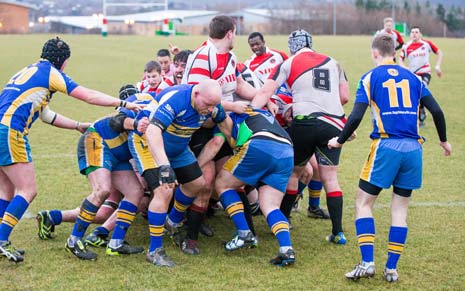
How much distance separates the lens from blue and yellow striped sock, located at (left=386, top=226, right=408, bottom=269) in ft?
19.2

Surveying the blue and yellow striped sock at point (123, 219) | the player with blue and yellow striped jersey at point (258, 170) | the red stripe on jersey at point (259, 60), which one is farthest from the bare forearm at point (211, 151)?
the red stripe on jersey at point (259, 60)

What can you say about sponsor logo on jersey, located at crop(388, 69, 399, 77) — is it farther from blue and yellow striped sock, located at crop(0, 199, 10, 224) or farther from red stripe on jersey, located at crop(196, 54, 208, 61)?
blue and yellow striped sock, located at crop(0, 199, 10, 224)

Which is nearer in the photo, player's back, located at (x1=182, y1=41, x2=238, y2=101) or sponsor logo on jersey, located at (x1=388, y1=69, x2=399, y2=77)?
sponsor logo on jersey, located at (x1=388, y1=69, x2=399, y2=77)

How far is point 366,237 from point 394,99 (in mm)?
1184

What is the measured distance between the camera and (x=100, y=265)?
629 centimetres

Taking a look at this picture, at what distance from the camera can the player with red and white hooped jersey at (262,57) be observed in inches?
363

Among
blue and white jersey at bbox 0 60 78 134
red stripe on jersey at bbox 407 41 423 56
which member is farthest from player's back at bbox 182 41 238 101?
red stripe on jersey at bbox 407 41 423 56

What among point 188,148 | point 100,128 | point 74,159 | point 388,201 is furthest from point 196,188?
point 74,159

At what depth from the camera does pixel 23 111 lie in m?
6.35

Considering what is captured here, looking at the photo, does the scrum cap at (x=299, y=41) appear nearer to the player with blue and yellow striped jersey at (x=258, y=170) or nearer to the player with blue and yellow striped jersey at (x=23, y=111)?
the player with blue and yellow striped jersey at (x=258, y=170)

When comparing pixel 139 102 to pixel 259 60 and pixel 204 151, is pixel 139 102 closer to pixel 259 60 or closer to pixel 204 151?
pixel 204 151

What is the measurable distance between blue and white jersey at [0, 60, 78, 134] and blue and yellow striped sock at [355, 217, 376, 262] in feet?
9.34

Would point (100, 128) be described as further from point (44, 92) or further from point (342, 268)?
point (342, 268)

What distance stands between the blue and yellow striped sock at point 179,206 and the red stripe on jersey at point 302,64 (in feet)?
5.28
